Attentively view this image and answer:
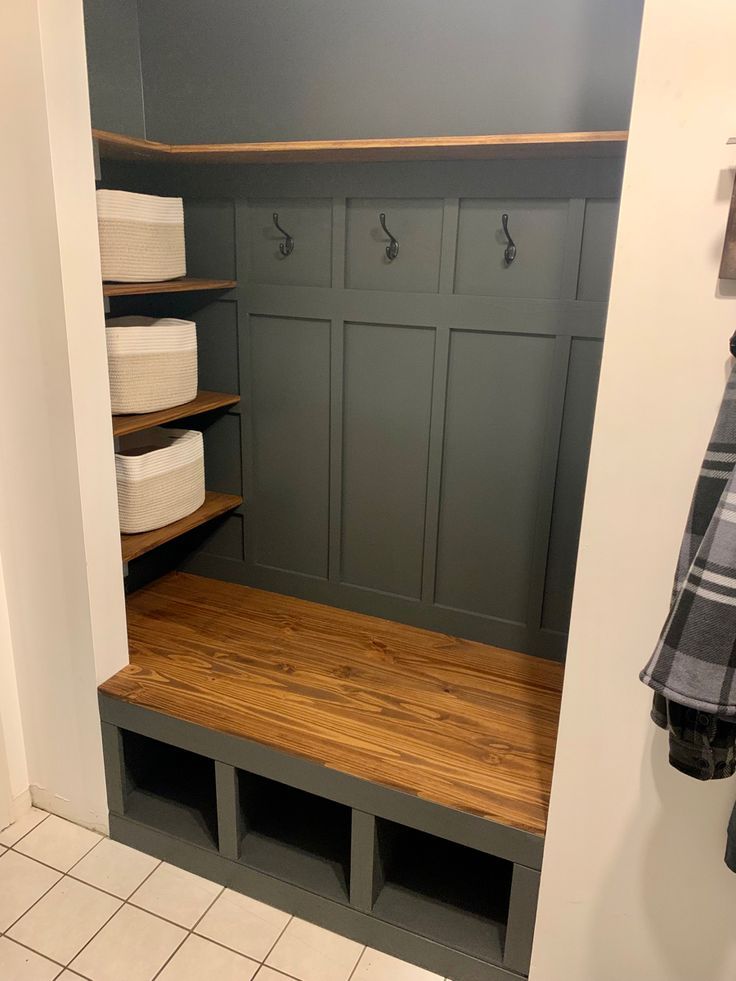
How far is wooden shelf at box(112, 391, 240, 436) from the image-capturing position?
195cm

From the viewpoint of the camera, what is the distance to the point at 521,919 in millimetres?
1602

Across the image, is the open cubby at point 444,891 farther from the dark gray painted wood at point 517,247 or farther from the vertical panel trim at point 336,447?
the dark gray painted wood at point 517,247

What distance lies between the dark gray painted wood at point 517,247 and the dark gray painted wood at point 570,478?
19cm

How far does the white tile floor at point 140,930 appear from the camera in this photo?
1.68 m

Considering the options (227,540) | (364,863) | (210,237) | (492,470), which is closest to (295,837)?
(364,863)

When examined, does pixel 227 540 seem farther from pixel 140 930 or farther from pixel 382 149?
pixel 382 149

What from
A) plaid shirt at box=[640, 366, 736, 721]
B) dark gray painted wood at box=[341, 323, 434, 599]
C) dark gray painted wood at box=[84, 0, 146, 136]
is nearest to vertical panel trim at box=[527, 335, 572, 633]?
dark gray painted wood at box=[341, 323, 434, 599]

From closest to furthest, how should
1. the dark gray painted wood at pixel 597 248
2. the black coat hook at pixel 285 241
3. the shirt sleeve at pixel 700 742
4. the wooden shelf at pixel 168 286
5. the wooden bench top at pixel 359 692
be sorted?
the shirt sleeve at pixel 700 742, the wooden bench top at pixel 359 692, the dark gray painted wood at pixel 597 248, the wooden shelf at pixel 168 286, the black coat hook at pixel 285 241

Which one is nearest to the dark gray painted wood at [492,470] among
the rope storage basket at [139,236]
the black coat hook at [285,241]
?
the black coat hook at [285,241]

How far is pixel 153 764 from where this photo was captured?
218 cm

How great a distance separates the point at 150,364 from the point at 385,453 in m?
0.69

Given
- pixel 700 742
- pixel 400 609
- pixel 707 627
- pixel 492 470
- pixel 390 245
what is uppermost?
pixel 390 245

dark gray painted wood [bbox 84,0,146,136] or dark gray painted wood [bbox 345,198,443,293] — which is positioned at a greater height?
dark gray painted wood [bbox 84,0,146,136]

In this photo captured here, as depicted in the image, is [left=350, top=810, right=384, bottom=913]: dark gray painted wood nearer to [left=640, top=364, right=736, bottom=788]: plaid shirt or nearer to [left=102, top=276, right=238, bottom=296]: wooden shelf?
[left=640, top=364, right=736, bottom=788]: plaid shirt
